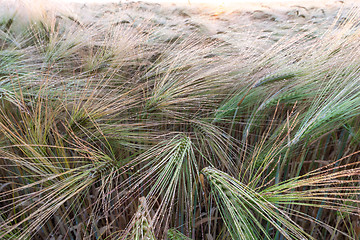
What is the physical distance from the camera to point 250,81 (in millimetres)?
843

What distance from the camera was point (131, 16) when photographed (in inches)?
52.7

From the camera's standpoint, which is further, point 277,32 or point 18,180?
point 277,32

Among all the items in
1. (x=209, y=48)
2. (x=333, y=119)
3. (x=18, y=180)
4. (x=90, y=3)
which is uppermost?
(x=90, y=3)

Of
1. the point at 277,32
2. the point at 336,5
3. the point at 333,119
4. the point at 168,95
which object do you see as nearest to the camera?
the point at 333,119

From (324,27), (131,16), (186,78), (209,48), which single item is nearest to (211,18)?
(131,16)

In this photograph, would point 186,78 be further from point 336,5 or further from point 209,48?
point 336,5

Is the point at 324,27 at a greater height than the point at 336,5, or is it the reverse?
the point at 336,5

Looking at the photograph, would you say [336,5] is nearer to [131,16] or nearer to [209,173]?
[131,16]

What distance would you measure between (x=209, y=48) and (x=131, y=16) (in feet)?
1.91

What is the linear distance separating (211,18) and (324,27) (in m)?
0.49

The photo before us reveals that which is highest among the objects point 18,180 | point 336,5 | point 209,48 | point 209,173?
point 336,5

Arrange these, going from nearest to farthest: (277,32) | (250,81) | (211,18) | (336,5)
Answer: (250,81) < (277,32) < (211,18) < (336,5)

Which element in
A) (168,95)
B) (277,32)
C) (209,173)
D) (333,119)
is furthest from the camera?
(277,32)

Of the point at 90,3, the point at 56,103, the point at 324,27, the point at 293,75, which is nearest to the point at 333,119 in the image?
the point at 293,75
